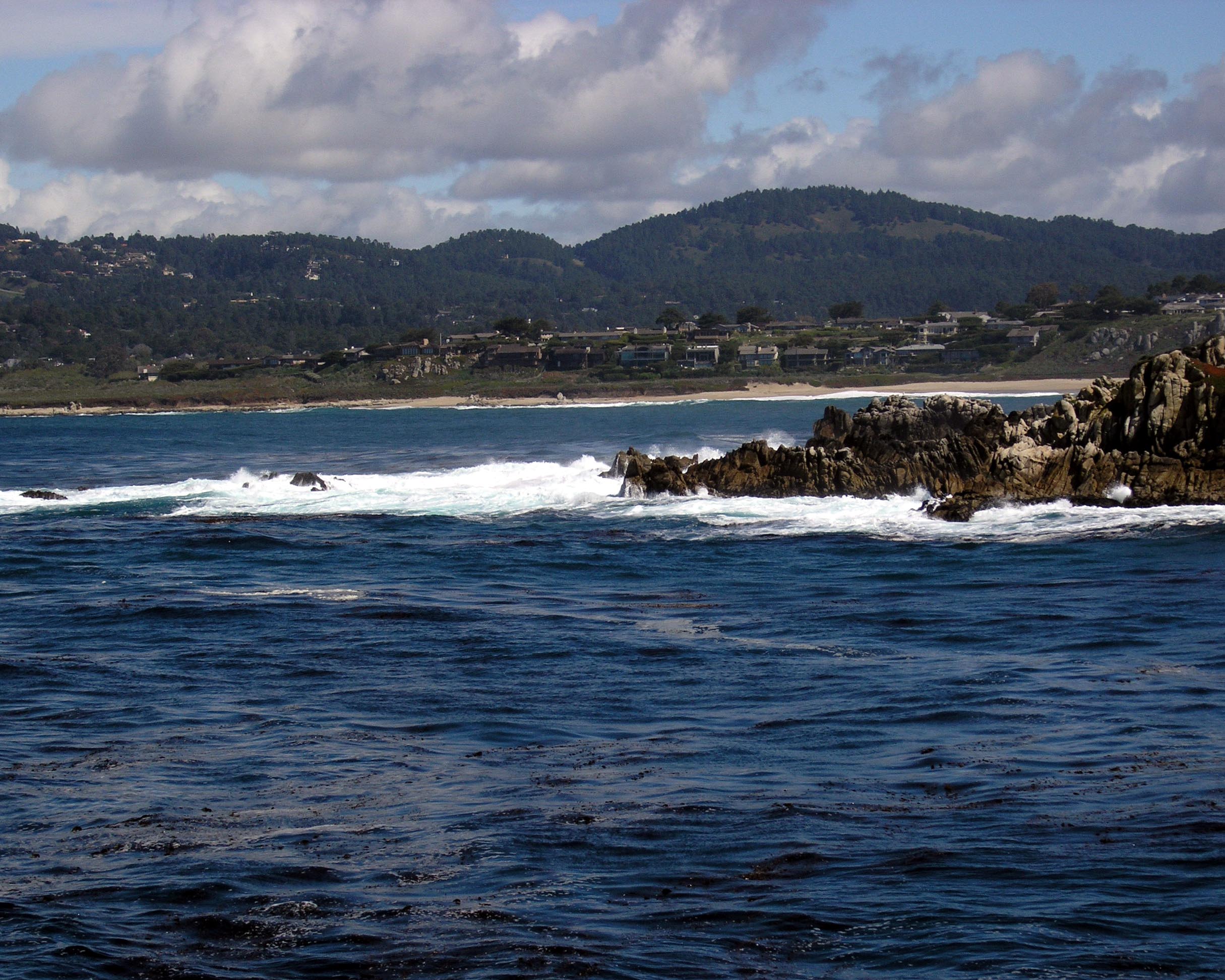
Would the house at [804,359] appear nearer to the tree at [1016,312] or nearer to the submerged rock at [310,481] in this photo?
the tree at [1016,312]

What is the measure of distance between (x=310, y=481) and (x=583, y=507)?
10.4 metres

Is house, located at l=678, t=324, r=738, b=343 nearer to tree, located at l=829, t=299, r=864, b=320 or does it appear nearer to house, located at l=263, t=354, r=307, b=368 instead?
tree, located at l=829, t=299, r=864, b=320

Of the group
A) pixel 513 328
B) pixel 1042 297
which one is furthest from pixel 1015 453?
pixel 1042 297

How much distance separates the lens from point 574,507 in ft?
115

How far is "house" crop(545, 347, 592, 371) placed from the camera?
146m

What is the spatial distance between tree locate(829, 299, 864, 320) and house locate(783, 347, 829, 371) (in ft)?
145

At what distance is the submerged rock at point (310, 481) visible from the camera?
1592 inches

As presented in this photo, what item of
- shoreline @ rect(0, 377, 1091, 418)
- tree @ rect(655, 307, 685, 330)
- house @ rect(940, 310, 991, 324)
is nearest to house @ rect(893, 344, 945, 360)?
shoreline @ rect(0, 377, 1091, 418)

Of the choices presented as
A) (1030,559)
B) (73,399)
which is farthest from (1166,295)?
(1030,559)

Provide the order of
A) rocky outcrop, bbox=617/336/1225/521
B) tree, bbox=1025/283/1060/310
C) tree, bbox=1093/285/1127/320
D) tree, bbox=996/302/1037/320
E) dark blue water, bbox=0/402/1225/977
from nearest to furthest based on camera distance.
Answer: dark blue water, bbox=0/402/1225/977 < rocky outcrop, bbox=617/336/1225/521 < tree, bbox=1093/285/1127/320 < tree, bbox=996/302/1037/320 < tree, bbox=1025/283/1060/310

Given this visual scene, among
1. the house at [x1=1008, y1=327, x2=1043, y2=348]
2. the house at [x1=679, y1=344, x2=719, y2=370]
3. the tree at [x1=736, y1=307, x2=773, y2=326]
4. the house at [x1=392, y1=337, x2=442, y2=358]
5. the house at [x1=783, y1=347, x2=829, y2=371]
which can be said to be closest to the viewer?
the house at [x1=1008, y1=327, x2=1043, y2=348]

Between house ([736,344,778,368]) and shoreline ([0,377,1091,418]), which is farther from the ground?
house ([736,344,778,368])

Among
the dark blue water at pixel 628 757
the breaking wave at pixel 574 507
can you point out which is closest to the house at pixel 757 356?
the breaking wave at pixel 574 507

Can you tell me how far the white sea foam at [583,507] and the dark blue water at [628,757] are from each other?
47 cm
